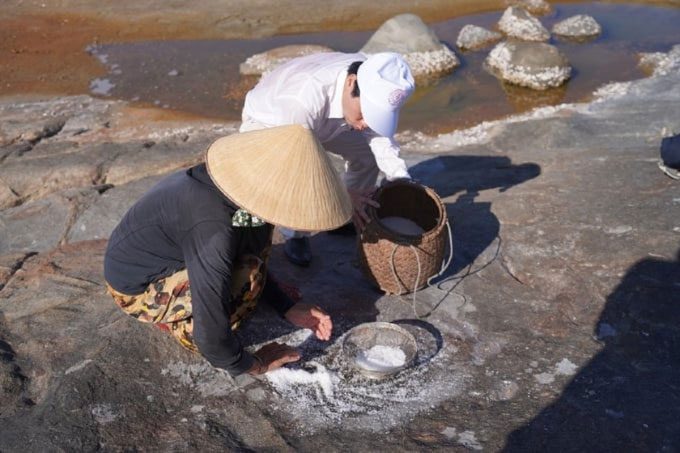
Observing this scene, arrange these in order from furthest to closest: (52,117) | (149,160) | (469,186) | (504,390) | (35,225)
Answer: (52,117)
(149,160)
(469,186)
(35,225)
(504,390)

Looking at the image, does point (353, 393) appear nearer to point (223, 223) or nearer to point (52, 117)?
point (223, 223)

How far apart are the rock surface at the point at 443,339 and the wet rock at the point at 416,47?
156 inches

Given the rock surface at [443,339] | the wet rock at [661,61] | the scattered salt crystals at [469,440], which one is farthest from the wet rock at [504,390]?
the wet rock at [661,61]

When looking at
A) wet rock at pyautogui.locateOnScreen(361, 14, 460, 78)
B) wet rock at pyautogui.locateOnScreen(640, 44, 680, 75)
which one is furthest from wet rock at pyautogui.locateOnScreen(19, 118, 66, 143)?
wet rock at pyautogui.locateOnScreen(640, 44, 680, 75)

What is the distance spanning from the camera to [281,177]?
212 cm

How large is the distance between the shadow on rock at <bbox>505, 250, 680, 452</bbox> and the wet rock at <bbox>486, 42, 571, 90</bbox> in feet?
16.6

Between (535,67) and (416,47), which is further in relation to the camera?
(416,47)

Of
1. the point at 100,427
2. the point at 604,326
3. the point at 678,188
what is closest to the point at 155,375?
the point at 100,427

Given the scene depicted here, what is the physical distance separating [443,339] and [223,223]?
1.28m

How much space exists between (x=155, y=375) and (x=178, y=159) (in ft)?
9.21

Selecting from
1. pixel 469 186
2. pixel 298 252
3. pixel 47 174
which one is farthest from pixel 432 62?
pixel 298 252

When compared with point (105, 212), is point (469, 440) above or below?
above

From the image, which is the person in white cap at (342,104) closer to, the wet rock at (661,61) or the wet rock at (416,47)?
the wet rock at (416,47)

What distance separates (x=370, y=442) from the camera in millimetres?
2299
